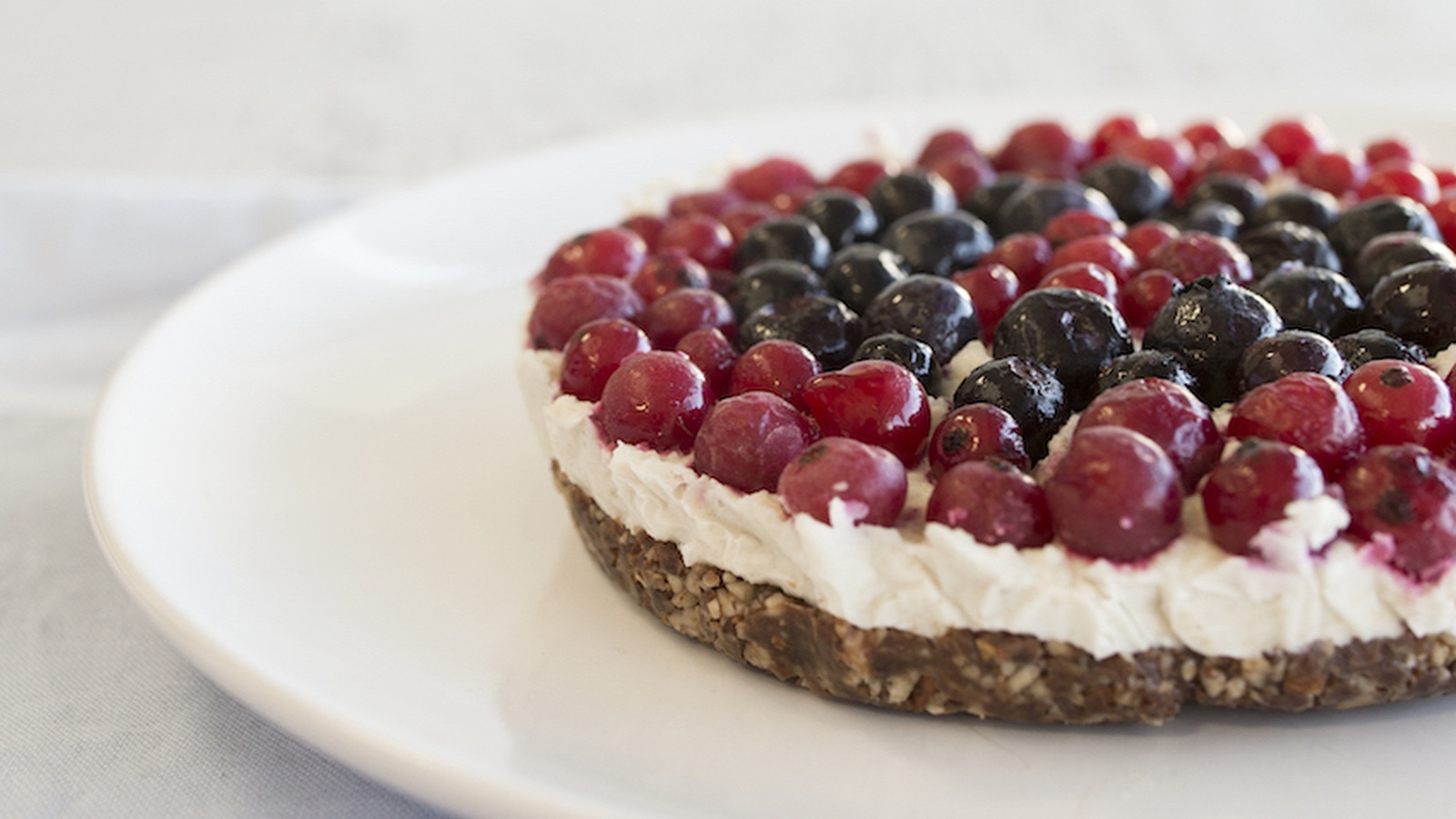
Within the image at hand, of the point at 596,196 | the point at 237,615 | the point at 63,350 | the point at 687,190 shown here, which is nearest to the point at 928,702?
the point at 237,615

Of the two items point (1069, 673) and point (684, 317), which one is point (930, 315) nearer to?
Answer: point (684, 317)

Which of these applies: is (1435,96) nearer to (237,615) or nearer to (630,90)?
(630,90)

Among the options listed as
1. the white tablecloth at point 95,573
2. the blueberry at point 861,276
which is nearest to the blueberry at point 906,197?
the blueberry at point 861,276

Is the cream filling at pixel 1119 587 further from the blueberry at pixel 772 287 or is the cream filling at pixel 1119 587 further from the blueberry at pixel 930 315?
the blueberry at pixel 772 287

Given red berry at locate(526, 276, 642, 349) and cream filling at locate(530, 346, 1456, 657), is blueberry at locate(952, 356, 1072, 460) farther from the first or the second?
red berry at locate(526, 276, 642, 349)

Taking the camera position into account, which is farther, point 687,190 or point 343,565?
point 687,190

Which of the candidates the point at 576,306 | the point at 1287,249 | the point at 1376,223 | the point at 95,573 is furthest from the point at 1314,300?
the point at 95,573

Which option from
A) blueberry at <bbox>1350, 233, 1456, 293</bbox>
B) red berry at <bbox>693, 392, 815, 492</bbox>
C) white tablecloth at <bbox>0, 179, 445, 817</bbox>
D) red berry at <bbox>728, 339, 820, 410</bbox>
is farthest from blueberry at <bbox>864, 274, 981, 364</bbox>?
white tablecloth at <bbox>0, 179, 445, 817</bbox>
